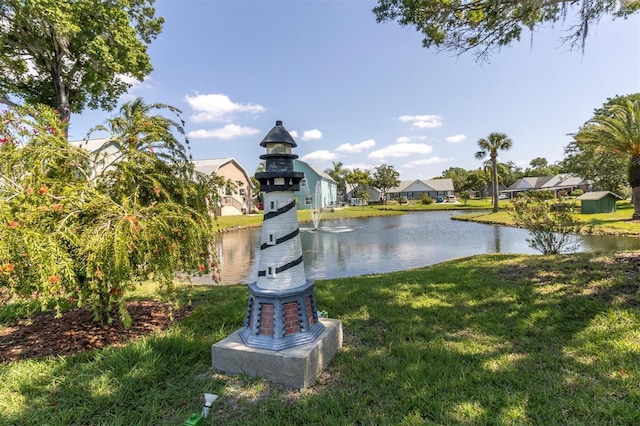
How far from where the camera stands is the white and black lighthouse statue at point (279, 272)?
131 inches

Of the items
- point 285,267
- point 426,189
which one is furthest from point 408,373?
point 426,189

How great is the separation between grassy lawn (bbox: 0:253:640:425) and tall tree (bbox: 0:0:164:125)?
358 inches

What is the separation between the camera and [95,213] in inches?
135

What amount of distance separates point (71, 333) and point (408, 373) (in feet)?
14.8

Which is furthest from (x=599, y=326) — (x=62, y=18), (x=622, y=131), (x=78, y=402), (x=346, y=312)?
(x=622, y=131)

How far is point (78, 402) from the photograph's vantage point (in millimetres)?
2861

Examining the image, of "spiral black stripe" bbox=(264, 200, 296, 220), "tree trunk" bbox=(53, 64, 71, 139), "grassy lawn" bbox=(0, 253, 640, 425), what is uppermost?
"tree trunk" bbox=(53, 64, 71, 139)

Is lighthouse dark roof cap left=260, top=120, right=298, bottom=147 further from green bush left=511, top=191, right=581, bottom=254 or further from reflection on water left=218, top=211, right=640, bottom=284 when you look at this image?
green bush left=511, top=191, right=581, bottom=254

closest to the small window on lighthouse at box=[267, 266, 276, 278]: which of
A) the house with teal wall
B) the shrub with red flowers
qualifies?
the shrub with red flowers

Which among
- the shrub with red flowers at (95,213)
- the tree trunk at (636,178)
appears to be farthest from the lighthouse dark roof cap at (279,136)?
the tree trunk at (636,178)

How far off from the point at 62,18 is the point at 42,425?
1002 centimetres

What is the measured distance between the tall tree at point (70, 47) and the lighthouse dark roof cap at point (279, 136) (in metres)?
8.80

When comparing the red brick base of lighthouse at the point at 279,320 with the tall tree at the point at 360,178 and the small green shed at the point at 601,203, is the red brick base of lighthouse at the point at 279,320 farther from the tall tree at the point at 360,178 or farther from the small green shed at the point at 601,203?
the tall tree at the point at 360,178

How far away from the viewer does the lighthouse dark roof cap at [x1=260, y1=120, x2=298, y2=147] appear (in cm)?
352
